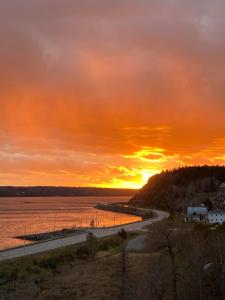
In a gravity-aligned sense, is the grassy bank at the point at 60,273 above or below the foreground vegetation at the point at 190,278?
below

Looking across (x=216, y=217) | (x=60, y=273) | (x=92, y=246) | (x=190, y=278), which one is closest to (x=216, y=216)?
(x=216, y=217)

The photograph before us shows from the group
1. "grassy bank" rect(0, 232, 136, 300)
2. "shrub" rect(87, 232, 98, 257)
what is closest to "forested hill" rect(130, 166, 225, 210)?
"shrub" rect(87, 232, 98, 257)

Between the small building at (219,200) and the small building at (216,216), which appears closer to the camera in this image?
the small building at (216,216)

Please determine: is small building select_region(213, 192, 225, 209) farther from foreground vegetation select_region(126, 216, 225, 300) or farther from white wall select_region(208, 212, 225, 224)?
foreground vegetation select_region(126, 216, 225, 300)

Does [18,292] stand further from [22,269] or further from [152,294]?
[152,294]

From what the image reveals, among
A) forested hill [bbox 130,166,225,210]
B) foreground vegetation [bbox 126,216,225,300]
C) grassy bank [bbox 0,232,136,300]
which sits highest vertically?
forested hill [bbox 130,166,225,210]

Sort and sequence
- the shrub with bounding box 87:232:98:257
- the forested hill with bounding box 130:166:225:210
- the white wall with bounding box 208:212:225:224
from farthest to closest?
the forested hill with bounding box 130:166:225:210 → the white wall with bounding box 208:212:225:224 → the shrub with bounding box 87:232:98:257

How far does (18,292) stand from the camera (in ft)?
119

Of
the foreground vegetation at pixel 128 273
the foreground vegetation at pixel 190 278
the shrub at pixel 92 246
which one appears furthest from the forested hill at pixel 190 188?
the foreground vegetation at pixel 190 278

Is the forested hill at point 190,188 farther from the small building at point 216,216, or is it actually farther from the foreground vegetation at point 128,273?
the foreground vegetation at point 128,273

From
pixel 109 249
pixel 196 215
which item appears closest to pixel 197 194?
pixel 196 215

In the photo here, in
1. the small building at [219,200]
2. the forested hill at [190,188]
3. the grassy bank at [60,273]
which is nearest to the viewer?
the grassy bank at [60,273]

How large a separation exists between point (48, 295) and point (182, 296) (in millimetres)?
10233

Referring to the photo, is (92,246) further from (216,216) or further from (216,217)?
(216,216)
